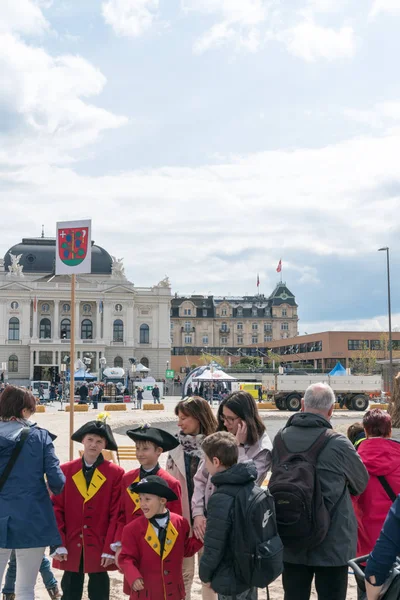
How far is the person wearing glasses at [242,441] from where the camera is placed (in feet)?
16.9

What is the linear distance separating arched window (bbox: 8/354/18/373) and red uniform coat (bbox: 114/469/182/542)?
87950mm

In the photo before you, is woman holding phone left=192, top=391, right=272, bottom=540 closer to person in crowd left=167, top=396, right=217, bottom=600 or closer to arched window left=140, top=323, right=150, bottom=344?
person in crowd left=167, top=396, right=217, bottom=600

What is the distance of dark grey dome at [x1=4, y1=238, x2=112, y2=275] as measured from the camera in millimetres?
98000

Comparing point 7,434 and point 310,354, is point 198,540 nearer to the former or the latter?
point 7,434

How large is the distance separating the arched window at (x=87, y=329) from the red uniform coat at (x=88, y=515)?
89.8 m

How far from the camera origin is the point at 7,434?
5305 millimetres

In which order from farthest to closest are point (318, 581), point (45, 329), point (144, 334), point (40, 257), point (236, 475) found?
point (40, 257), point (144, 334), point (45, 329), point (318, 581), point (236, 475)

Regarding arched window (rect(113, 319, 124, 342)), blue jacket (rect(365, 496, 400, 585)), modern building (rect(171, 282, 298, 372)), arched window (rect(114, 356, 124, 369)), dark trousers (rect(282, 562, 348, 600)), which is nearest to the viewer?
blue jacket (rect(365, 496, 400, 585))

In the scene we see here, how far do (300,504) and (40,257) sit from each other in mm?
98164

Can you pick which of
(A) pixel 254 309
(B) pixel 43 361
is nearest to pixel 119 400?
(B) pixel 43 361

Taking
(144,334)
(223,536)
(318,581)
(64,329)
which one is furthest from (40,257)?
(223,536)

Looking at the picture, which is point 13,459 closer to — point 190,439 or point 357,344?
point 190,439

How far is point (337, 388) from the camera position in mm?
39375

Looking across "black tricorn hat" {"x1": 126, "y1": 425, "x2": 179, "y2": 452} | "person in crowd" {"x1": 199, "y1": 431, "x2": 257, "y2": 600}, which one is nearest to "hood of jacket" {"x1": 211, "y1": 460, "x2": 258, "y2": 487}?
"person in crowd" {"x1": 199, "y1": 431, "x2": 257, "y2": 600}
